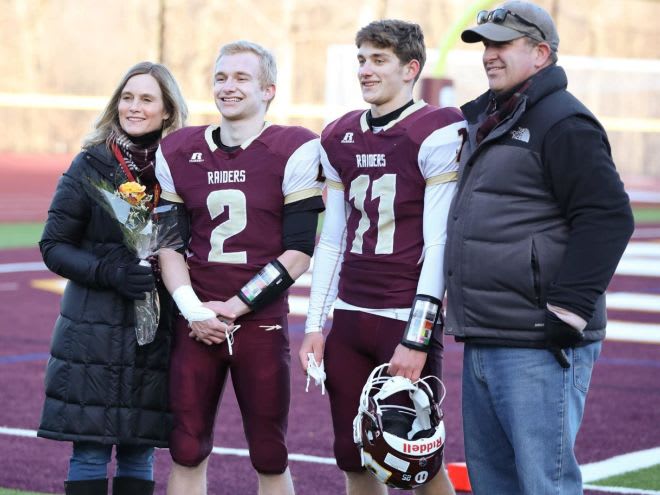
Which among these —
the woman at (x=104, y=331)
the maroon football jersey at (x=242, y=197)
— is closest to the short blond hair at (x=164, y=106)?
the woman at (x=104, y=331)

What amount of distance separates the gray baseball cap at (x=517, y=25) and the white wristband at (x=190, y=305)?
4.40 ft

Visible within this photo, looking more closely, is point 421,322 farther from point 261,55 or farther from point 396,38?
point 261,55

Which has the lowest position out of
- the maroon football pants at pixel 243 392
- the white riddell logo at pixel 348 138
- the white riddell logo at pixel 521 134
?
the maroon football pants at pixel 243 392

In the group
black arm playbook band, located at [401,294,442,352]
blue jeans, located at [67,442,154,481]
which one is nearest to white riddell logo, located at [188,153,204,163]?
black arm playbook band, located at [401,294,442,352]

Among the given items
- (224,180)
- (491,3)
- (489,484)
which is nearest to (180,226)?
(224,180)

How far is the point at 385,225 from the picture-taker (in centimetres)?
424

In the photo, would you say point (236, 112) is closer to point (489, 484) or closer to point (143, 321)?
point (143, 321)

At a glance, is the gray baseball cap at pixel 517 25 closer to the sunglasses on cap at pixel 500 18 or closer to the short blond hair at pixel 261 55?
the sunglasses on cap at pixel 500 18

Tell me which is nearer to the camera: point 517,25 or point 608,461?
point 517,25

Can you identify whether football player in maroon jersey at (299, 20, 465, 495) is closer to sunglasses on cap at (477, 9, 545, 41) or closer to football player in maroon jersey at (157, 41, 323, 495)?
football player in maroon jersey at (157, 41, 323, 495)

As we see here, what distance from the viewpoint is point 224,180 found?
4.45 m

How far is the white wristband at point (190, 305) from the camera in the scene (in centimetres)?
436

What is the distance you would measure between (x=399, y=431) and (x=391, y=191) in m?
0.80

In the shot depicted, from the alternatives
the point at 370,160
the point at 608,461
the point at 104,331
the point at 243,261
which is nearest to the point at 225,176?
the point at 243,261
